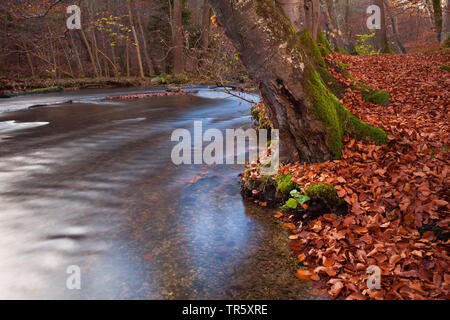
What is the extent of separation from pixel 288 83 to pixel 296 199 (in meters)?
1.78

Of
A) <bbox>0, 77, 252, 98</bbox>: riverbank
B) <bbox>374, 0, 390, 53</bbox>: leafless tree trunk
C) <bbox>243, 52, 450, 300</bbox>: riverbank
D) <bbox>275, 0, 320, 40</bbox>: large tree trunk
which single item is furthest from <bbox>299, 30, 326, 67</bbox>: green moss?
<bbox>0, 77, 252, 98</bbox>: riverbank

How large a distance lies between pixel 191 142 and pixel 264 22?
19.7 feet

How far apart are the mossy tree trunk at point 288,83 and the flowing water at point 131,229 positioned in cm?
141

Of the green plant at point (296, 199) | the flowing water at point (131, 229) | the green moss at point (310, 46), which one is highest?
the green moss at point (310, 46)

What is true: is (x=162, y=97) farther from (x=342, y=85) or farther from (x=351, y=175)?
(x=351, y=175)

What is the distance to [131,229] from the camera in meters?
4.86

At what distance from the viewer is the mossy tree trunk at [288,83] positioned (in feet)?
15.1

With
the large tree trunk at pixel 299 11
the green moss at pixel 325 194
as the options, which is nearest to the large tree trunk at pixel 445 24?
the large tree trunk at pixel 299 11

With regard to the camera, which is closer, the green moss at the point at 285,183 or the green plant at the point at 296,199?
the green plant at the point at 296,199

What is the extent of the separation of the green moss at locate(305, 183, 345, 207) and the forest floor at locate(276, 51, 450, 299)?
100 mm

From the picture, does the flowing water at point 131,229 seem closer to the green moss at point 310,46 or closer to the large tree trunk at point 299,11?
the green moss at point 310,46

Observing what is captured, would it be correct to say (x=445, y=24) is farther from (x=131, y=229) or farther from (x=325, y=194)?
(x=131, y=229)

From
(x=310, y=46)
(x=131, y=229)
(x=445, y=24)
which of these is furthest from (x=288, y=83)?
(x=445, y=24)

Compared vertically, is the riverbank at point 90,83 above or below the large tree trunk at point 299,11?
below
